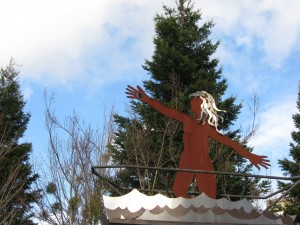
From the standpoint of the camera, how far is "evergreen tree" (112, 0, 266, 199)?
1441cm

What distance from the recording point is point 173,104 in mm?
15070

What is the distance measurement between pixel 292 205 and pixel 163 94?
6.05 meters

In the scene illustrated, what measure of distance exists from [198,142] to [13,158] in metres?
11.9

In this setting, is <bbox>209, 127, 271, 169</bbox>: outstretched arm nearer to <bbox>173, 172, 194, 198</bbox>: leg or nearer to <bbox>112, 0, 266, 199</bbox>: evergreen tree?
<bbox>173, 172, 194, 198</bbox>: leg

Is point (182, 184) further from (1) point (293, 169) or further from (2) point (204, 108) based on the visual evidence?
(1) point (293, 169)

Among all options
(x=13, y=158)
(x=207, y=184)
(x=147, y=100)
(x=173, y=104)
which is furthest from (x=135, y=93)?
(x=13, y=158)

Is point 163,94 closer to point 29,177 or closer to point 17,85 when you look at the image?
point 29,177

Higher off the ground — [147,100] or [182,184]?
[147,100]

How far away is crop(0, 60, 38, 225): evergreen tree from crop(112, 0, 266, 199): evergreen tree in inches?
150

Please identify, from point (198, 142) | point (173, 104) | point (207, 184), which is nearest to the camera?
point (207, 184)

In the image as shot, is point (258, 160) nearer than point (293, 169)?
Yes

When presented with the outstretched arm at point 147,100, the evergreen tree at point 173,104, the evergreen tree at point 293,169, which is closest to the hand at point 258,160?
the outstretched arm at point 147,100

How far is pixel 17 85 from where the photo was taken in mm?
19641

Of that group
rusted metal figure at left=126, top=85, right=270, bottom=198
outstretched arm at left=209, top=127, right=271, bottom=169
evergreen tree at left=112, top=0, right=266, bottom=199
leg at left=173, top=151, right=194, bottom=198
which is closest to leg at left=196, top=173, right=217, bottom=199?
rusted metal figure at left=126, top=85, right=270, bottom=198
